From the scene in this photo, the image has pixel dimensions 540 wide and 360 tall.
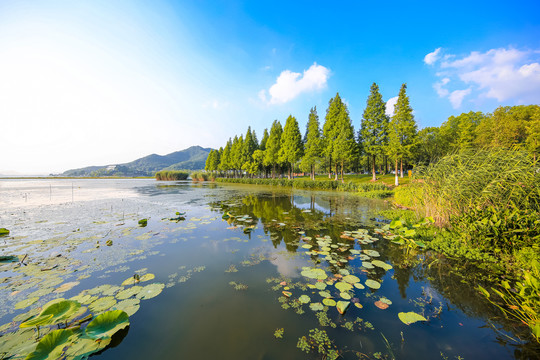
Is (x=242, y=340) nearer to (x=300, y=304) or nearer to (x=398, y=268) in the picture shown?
(x=300, y=304)

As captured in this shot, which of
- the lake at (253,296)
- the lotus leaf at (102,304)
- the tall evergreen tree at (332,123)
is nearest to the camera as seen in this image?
the lake at (253,296)

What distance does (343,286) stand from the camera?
3.56 m

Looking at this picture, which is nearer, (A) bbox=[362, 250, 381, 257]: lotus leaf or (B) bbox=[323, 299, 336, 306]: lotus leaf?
(B) bbox=[323, 299, 336, 306]: lotus leaf

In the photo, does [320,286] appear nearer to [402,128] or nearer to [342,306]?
[342,306]

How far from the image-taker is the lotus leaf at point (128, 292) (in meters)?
3.20

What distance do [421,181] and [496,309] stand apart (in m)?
5.19

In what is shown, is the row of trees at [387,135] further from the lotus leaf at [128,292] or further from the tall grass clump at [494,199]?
the lotus leaf at [128,292]

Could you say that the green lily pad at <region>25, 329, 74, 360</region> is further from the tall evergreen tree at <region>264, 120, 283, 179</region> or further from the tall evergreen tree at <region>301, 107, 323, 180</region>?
the tall evergreen tree at <region>264, 120, 283, 179</region>

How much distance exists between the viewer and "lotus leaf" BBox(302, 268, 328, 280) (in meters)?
3.88

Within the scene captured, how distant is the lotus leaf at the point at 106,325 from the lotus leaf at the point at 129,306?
39 centimetres

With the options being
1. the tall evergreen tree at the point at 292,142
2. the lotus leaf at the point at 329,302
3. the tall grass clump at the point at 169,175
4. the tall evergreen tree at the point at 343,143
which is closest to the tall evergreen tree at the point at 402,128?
the tall evergreen tree at the point at 343,143

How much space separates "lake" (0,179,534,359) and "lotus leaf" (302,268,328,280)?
1.7 inches

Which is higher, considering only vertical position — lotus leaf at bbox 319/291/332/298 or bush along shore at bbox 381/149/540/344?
bush along shore at bbox 381/149/540/344

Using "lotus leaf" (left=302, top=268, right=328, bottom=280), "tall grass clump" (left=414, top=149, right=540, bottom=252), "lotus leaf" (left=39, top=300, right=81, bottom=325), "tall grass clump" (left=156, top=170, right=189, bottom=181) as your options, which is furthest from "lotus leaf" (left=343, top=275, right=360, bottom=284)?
"tall grass clump" (left=156, top=170, right=189, bottom=181)
